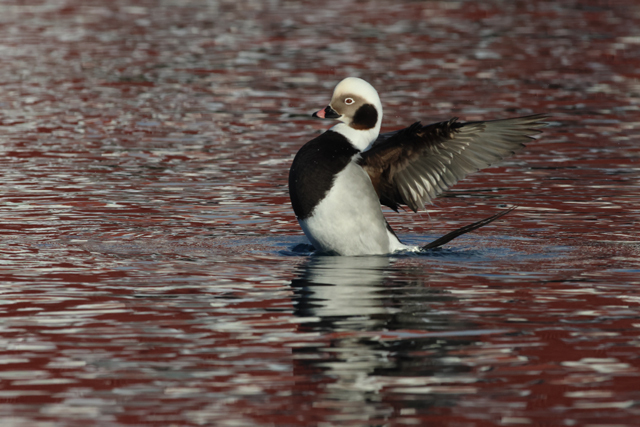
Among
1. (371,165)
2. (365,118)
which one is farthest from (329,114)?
(371,165)

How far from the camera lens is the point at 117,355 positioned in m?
6.54

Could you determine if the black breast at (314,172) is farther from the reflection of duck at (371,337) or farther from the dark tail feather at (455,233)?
the dark tail feather at (455,233)

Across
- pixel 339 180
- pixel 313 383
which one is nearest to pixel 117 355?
pixel 313 383

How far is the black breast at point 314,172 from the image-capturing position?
29.8ft

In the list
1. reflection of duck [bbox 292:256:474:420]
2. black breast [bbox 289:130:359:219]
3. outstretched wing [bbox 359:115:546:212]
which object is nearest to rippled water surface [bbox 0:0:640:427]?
reflection of duck [bbox 292:256:474:420]

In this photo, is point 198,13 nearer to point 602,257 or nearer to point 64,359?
point 602,257

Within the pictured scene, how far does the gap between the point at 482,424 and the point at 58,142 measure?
11712mm

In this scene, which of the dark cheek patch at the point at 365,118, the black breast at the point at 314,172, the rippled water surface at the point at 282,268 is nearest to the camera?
the rippled water surface at the point at 282,268

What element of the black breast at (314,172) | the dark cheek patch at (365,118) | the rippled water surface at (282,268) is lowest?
the rippled water surface at (282,268)

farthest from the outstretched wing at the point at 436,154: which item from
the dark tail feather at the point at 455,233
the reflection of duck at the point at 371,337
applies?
the reflection of duck at the point at 371,337

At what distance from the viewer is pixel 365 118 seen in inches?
376

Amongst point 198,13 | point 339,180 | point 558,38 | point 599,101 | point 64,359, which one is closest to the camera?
point 64,359

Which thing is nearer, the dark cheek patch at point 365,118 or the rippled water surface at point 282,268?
the rippled water surface at point 282,268

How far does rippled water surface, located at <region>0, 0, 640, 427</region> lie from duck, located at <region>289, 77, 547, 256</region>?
0.28 metres
